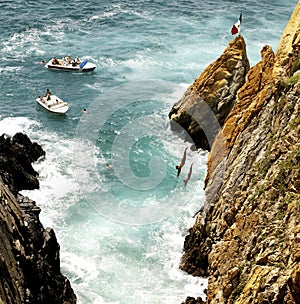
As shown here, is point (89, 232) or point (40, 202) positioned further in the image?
point (40, 202)

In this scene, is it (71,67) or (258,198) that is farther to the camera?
(71,67)

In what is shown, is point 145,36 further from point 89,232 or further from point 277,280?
point 277,280

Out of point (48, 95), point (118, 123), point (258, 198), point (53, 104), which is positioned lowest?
point (118, 123)

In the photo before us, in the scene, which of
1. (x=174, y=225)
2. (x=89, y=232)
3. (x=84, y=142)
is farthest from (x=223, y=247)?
(x=84, y=142)

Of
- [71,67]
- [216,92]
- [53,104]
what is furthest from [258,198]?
[71,67]

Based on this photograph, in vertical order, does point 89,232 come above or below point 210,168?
below

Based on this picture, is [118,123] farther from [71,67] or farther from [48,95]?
[71,67]

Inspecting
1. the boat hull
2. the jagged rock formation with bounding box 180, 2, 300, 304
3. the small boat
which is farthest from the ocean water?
the jagged rock formation with bounding box 180, 2, 300, 304
